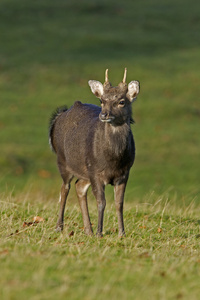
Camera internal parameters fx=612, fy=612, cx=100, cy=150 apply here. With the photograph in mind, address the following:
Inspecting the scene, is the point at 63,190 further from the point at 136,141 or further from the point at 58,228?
the point at 136,141

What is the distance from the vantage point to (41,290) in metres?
5.64

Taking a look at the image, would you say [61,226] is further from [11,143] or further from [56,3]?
[56,3]

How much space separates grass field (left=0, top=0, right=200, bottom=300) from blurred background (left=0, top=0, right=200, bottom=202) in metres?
0.08

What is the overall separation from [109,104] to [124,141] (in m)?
0.65

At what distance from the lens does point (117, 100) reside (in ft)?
30.6

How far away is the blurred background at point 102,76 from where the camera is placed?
1029 inches

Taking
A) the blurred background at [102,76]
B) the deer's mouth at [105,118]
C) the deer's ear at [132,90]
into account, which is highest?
the deer's ear at [132,90]

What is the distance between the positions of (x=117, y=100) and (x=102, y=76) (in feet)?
98.6

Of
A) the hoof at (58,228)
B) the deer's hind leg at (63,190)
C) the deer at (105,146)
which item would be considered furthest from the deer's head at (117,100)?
the hoof at (58,228)

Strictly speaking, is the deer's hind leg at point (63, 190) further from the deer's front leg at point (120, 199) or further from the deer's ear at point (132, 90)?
the deer's ear at point (132, 90)

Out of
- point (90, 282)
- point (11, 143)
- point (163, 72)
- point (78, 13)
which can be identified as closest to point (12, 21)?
point (78, 13)

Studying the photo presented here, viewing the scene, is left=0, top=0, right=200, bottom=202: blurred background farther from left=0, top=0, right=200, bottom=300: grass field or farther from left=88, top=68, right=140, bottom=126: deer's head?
left=88, top=68, right=140, bottom=126: deer's head

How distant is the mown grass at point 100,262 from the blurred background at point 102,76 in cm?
538

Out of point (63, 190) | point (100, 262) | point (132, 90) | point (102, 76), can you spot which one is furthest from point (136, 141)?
point (100, 262)
